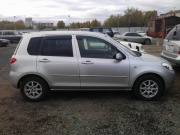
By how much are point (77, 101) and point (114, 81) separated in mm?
989

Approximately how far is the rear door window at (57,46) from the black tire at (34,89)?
677 millimetres

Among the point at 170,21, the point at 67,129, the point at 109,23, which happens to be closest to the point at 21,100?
the point at 67,129

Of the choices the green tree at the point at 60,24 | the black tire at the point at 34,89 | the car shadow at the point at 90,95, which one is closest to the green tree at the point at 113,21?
the green tree at the point at 60,24

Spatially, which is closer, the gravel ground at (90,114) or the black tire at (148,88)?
the gravel ground at (90,114)

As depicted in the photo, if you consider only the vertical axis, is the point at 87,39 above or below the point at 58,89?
above

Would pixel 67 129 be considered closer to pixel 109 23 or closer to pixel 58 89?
pixel 58 89

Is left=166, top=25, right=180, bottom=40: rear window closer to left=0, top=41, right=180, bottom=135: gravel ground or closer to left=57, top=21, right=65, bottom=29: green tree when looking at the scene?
left=0, top=41, right=180, bottom=135: gravel ground

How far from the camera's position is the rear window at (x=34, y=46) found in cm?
557

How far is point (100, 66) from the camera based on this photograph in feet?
17.7

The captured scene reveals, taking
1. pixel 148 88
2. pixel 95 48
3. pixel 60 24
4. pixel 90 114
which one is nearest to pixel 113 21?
pixel 60 24

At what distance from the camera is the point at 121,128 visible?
13.6ft

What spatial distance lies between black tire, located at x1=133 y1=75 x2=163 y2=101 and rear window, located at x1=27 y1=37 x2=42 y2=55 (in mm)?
2446

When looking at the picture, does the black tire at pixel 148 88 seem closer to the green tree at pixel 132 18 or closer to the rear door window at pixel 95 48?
the rear door window at pixel 95 48

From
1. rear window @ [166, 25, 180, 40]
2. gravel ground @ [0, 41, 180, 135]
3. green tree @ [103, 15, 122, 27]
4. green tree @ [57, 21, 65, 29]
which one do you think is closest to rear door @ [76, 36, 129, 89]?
gravel ground @ [0, 41, 180, 135]
